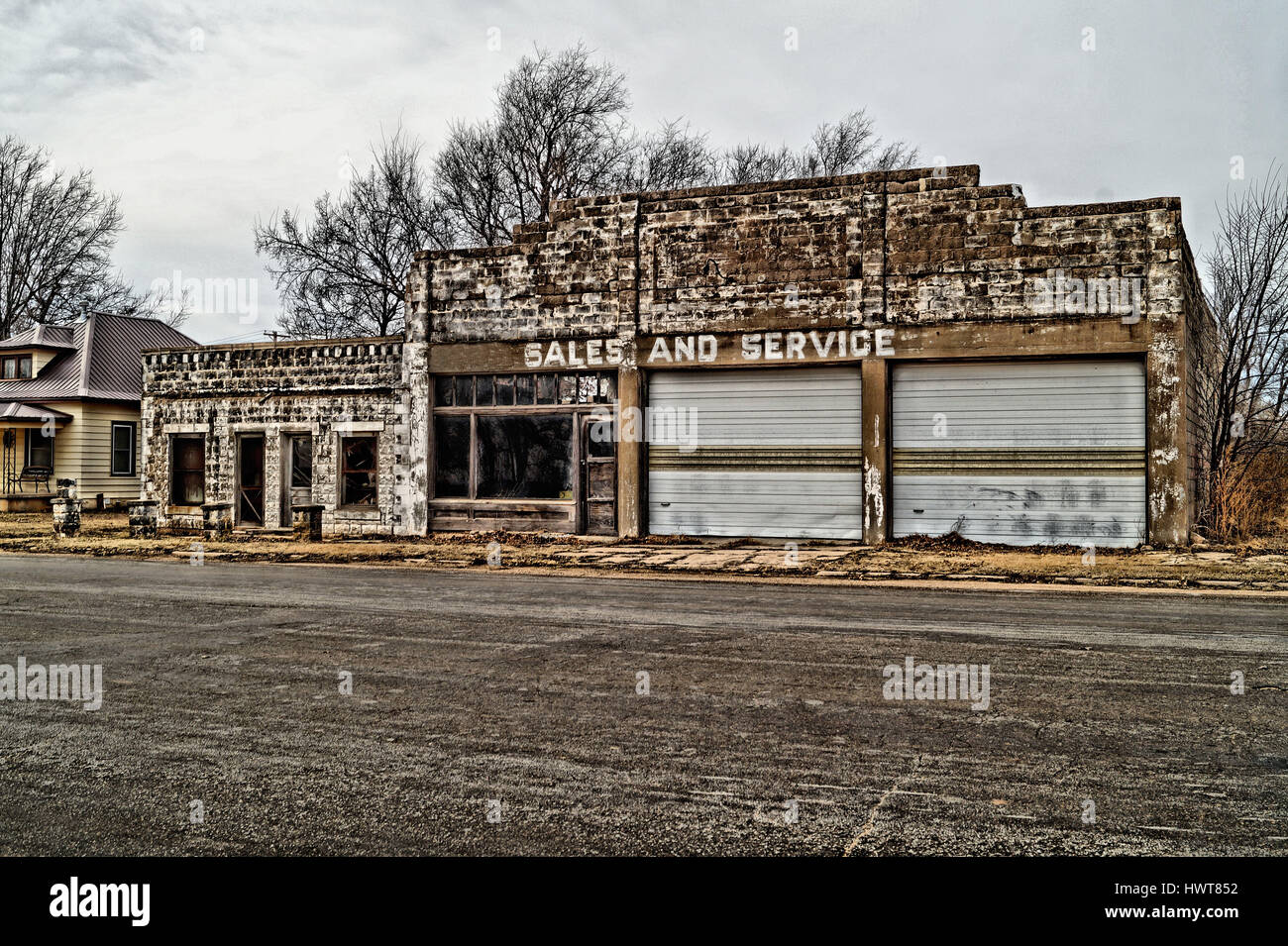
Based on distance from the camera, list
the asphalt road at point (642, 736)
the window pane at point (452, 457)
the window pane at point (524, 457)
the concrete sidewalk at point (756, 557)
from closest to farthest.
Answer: the asphalt road at point (642, 736)
the concrete sidewalk at point (756, 557)
the window pane at point (524, 457)
the window pane at point (452, 457)

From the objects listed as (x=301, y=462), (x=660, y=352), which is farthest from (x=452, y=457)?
(x=660, y=352)

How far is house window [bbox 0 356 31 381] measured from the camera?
35.8 meters

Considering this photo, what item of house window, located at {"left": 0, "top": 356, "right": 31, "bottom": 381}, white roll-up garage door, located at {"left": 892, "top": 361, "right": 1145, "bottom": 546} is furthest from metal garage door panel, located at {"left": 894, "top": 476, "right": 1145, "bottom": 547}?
house window, located at {"left": 0, "top": 356, "right": 31, "bottom": 381}

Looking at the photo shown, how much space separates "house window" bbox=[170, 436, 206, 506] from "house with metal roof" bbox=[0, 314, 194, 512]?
10028mm

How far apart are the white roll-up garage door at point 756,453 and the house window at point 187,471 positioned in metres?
11.6

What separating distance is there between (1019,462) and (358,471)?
44.5ft

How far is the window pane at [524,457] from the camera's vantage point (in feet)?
67.4

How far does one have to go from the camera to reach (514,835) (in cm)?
397

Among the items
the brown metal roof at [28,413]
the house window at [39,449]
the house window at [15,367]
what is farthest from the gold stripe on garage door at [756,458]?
the house window at [15,367]

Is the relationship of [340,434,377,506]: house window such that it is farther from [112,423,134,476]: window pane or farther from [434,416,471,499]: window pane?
[112,423,134,476]: window pane

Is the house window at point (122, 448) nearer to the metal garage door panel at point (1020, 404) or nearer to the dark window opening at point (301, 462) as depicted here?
the dark window opening at point (301, 462)

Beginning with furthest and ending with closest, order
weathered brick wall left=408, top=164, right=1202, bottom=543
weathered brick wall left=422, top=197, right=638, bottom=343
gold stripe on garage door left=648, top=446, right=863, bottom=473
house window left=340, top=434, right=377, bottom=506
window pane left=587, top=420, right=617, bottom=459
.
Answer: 1. house window left=340, top=434, right=377, bottom=506
2. window pane left=587, top=420, right=617, bottom=459
3. weathered brick wall left=422, top=197, right=638, bottom=343
4. gold stripe on garage door left=648, top=446, right=863, bottom=473
5. weathered brick wall left=408, top=164, right=1202, bottom=543

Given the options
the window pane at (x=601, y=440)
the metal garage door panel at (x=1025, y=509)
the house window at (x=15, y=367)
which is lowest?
the metal garage door panel at (x=1025, y=509)
